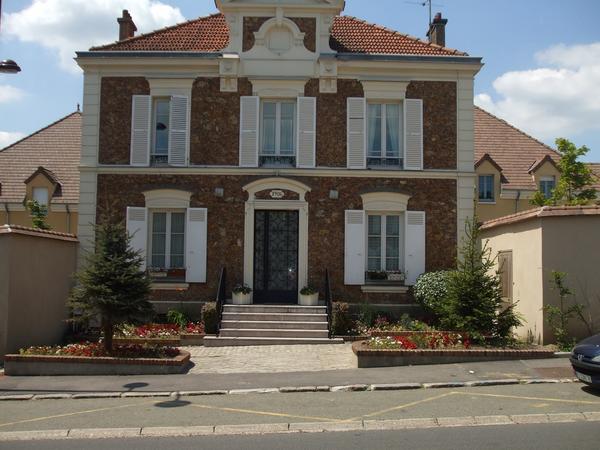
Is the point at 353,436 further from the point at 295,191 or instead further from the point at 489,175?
the point at 489,175

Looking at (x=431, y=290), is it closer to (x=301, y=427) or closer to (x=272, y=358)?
(x=272, y=358)

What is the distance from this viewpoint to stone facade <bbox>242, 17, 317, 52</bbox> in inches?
723

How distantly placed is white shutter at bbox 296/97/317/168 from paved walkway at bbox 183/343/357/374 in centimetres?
548

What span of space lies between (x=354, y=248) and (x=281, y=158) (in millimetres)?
3360

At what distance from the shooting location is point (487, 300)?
13.9 metres

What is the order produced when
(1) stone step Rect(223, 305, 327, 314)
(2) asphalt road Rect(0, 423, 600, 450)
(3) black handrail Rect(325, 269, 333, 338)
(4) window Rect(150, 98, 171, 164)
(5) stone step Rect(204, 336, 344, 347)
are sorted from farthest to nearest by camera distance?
(4) window Rect(150, 98, 171, 164), (1) stone step Rect(223, 305, 327, 314), (3) black handrail Rect(325, 269, 333, 338), (5) stone step Rect(204, 336, 344, 347), (2) asphalt road Rect(0, 423, 600, 450)

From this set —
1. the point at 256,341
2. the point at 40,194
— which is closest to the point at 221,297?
the point at 256,341

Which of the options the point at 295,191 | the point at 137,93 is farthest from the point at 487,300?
the point at 137,93

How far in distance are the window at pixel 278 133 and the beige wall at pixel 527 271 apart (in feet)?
21.4

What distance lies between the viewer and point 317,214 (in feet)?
59.3

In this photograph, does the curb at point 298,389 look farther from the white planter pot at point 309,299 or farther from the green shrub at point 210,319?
the white planter pot at point 309,299

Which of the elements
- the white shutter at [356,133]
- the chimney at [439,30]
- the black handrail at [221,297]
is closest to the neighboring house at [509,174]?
the chimney at [439,30]

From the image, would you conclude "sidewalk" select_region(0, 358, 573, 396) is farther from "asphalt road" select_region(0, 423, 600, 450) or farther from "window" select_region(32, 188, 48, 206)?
"window" select_region(32, 188, 48, 206)

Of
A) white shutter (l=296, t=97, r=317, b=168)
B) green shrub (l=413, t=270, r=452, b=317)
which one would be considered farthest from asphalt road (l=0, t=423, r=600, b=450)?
white shutter (l=296, t=97, r=317, b=168)
